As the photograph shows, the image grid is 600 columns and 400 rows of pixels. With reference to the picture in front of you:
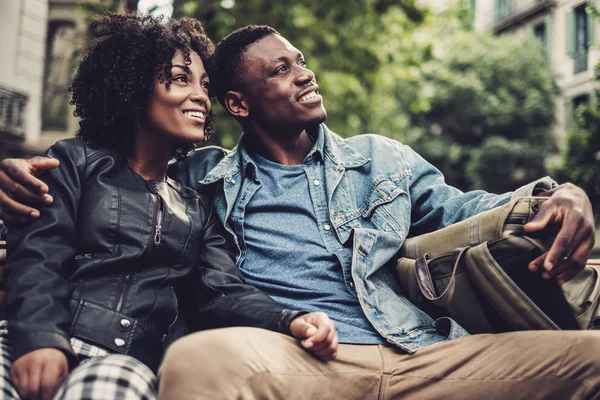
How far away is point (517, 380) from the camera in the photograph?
7.99 feet

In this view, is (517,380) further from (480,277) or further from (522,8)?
(522,8)

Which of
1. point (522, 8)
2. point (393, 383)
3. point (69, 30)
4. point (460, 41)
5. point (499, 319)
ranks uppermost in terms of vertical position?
point (522, 8)

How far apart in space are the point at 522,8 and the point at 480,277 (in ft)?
119

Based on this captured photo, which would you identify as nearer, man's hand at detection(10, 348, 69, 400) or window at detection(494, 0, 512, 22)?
man's hand at detection(10, 348, 69, 400)

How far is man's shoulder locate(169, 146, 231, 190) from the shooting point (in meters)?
3.33

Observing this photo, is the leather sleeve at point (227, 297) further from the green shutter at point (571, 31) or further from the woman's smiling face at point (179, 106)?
the green shutter at point (571, 31)

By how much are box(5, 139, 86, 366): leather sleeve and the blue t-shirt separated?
0.74m

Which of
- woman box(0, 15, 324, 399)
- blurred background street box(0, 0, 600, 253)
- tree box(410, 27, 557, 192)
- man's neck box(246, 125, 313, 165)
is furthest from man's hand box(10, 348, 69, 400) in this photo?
tree box(410, 27, 557, 192)

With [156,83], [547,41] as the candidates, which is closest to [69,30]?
[156,83]

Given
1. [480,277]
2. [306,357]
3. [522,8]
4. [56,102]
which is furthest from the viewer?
[522,8]

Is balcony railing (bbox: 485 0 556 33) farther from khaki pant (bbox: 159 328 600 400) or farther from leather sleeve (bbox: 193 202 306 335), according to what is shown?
khaki pant (bbox: 159 328 600 400)

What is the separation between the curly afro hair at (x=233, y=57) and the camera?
11.9 feet

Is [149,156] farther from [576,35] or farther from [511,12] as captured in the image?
[511,12]

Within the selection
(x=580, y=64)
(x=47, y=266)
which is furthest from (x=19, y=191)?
(x=580, y=64)
